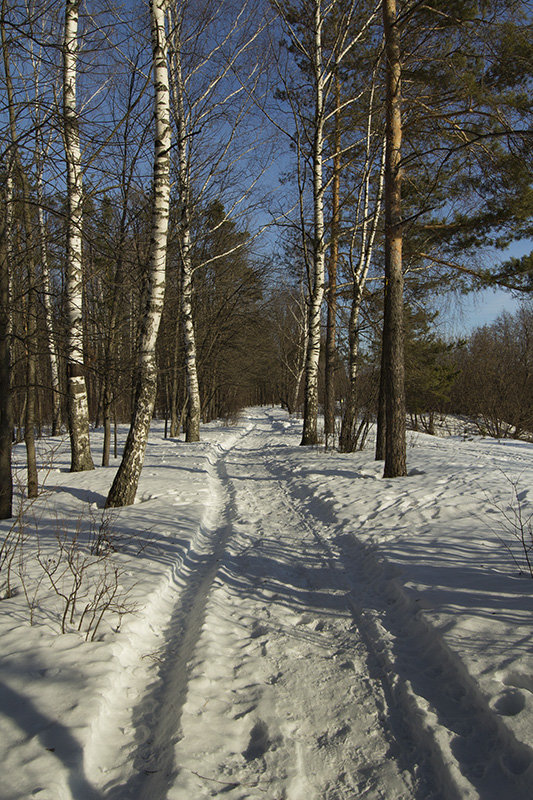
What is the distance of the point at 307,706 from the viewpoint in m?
2.63

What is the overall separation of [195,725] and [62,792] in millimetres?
721

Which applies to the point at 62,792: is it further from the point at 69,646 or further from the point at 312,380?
the point at 312,380

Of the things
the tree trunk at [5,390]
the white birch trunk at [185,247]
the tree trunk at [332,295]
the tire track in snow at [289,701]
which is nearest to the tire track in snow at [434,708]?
the tire track in snow at [289,701]

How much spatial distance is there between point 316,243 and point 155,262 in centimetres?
707

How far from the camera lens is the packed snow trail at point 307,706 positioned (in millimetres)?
2102

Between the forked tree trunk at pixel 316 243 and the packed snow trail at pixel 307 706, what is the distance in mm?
9353

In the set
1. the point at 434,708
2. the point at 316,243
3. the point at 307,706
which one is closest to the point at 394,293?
the point at 316,243

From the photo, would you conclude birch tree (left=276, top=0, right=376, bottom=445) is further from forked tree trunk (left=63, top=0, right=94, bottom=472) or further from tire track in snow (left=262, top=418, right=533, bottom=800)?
tire track in snow (left=262, top=418, right=533, bottom=800)

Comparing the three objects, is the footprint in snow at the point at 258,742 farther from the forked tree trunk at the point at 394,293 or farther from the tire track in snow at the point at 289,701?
the forked tree trunk at the point at 394,293

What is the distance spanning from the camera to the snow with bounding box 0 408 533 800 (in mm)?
2127

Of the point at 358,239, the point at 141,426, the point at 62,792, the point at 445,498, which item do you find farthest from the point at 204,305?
the point at 62,792

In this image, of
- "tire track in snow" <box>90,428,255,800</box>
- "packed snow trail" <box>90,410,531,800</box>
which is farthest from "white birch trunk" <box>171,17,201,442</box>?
"packed snow trail" <box>90,410,531,800</box>

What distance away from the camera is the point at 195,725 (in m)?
2.44

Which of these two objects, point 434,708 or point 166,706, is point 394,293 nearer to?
point 434,708
